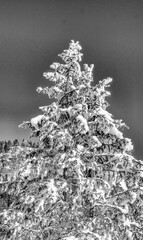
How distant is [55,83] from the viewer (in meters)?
11.6

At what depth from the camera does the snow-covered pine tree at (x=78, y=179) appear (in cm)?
995

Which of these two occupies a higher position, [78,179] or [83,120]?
[83,120]

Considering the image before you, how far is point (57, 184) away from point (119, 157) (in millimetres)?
2081

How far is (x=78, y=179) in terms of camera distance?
9.86 m

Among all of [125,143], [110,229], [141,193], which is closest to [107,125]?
[125,143]

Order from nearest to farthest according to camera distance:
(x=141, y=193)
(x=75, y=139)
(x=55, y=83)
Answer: (x=141, y=193) < (x=75, y=139) < (x=55, y=83)

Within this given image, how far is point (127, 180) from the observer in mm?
10391

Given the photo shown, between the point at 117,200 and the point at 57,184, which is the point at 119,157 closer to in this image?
the point at 117,200

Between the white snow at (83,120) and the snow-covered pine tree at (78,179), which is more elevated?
the white snow at (83,120)

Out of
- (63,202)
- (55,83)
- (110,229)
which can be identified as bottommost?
(110,229)

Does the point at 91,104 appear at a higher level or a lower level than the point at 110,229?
higher

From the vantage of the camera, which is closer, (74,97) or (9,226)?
(9,226)

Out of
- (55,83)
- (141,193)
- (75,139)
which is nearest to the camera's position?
(141,193)

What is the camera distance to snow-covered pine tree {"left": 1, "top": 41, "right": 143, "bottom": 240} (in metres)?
9.95
